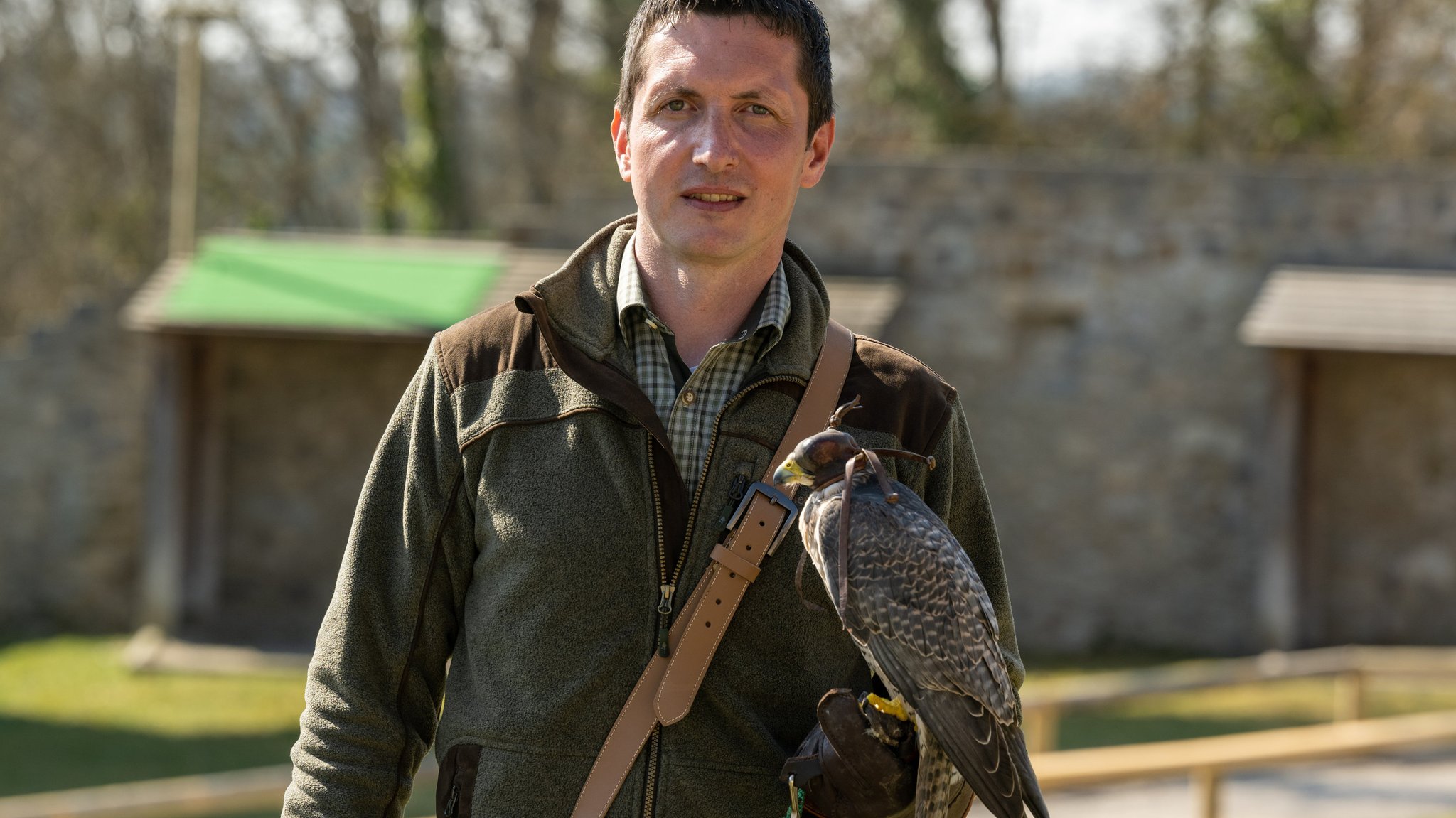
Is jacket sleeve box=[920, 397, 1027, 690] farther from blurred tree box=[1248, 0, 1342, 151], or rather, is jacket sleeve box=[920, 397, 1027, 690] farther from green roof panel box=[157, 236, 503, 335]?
blurred tree box=[1248, 0, 1342, 151]

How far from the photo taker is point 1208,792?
5312 millimetres

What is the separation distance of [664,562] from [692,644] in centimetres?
13

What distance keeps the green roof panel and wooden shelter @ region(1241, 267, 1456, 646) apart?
18.3ft

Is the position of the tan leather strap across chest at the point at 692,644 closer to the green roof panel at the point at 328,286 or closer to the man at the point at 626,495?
the man at the point at 626,495

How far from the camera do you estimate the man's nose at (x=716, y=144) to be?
2180 mm

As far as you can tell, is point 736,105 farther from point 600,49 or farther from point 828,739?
point 600,49

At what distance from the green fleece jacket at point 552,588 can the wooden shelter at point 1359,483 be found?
29.6ft

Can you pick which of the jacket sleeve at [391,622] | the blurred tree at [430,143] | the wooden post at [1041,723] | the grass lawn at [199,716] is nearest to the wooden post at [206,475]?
the grass lawn at [199,716]

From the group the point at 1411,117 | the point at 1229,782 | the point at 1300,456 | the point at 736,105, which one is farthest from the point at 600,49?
the point at 736,105

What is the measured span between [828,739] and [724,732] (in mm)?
178

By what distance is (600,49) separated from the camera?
18500 millimetres

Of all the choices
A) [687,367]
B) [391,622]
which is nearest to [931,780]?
[687,367]

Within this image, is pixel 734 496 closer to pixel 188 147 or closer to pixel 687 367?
pixel 687 367

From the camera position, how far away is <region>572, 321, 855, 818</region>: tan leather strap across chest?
2135 mm
